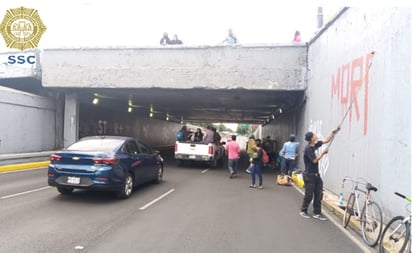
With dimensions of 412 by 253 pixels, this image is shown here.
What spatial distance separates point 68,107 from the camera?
2019 centimetres

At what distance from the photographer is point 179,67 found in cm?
1673

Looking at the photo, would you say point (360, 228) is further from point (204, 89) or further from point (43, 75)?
point (43, 75)

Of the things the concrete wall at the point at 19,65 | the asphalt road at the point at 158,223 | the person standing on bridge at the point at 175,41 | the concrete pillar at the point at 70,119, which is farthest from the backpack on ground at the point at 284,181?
the concrete wall at the point at 19,65

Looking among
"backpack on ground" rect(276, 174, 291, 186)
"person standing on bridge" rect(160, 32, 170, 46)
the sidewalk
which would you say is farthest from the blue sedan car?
"person standing on bridge" rect(160, 32, 170, 46)

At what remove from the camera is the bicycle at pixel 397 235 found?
4.78 metres

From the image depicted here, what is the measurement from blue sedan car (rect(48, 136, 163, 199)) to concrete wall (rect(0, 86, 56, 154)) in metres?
10.1

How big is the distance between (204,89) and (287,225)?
10702 millimetres

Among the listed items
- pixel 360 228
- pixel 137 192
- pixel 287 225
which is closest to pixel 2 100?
pixel 137 192

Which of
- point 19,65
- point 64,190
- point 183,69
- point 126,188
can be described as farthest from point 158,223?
point 19,65

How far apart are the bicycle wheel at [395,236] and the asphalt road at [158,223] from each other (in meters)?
0.49

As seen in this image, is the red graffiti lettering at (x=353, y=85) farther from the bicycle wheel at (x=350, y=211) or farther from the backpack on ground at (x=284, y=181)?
the backpack on ground at (x=284, y=181)

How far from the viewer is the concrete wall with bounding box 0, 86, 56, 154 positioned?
17.2 metres

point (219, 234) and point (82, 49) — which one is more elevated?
point (82, 49)

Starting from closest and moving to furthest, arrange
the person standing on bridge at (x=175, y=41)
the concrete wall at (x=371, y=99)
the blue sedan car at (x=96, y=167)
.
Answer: the concrete wall at (x=371, y=99) → the blue sedan car at (x=96, y=167) → the person standing on bridge at (x=175, y=41)
